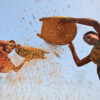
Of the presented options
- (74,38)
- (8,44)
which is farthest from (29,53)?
(74,38)

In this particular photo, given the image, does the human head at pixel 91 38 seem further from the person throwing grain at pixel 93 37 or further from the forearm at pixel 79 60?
the forearm at pixel 79 60

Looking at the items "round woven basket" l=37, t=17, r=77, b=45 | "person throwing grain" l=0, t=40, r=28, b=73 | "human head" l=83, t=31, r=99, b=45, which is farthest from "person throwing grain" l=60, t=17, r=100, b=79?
"person throwing grain" l=0, t=40, r=28, b=73

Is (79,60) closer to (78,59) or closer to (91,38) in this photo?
(78,59)

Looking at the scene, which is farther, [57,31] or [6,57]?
[6,57]

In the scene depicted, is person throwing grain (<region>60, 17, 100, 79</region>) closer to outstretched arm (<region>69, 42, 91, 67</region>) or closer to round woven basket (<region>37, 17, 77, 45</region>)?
outstretched arm (<region>69, 42, 91, 67</region>)

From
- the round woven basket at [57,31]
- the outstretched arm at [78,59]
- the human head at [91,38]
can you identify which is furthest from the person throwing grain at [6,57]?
the human head at [91,38]

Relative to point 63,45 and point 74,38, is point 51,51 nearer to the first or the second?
point 63,45

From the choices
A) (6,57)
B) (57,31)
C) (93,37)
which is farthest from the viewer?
(6,57)

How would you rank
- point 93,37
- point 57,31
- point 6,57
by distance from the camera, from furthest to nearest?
point 6,57, point 57,31, point 93,37

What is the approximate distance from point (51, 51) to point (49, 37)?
369 mm

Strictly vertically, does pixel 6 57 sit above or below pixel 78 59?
below

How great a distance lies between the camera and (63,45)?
2.25 meters

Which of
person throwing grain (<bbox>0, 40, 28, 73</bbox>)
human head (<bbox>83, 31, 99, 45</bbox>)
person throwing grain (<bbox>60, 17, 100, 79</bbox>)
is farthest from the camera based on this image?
person throwing grain (<bbox>0, 40, 28, 73</bbox>)

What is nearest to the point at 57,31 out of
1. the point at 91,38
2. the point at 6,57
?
the point at 91,38
